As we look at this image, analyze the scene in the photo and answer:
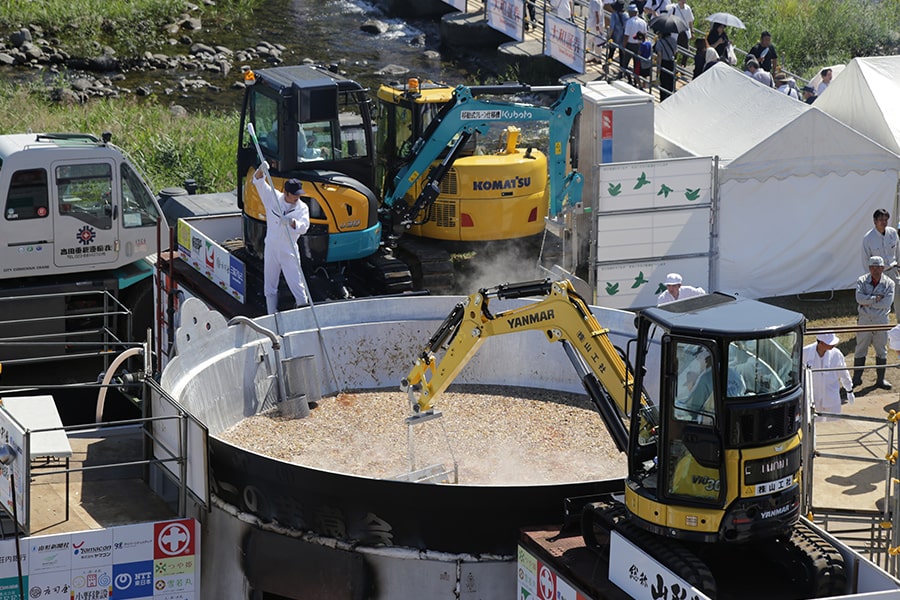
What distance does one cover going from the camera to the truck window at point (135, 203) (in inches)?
664

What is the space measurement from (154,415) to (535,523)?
3.47m

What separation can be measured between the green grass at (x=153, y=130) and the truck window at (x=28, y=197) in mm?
6462

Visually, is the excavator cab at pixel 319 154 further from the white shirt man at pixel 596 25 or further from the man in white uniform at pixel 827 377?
the white shirt man at pixel 596 25

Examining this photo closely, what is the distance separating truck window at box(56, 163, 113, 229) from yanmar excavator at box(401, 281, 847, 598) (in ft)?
29.0

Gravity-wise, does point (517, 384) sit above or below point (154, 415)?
below

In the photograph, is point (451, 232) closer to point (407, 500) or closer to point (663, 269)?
point (663, 269)

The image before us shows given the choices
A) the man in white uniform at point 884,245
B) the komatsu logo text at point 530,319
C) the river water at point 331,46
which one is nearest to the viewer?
the komatsu logo text at point 530,319

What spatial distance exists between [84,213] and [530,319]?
23.7 feet

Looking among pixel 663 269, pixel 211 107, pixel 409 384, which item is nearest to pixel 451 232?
pixel 663 269

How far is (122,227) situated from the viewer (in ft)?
55.3

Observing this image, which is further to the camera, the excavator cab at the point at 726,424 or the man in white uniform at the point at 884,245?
the man in white uniform at the point at 884,245

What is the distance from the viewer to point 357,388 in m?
15.1

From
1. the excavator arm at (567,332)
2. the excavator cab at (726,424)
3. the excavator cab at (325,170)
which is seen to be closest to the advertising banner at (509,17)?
the excavator cab at (325,170)

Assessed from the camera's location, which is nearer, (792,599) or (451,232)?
(792,599)
